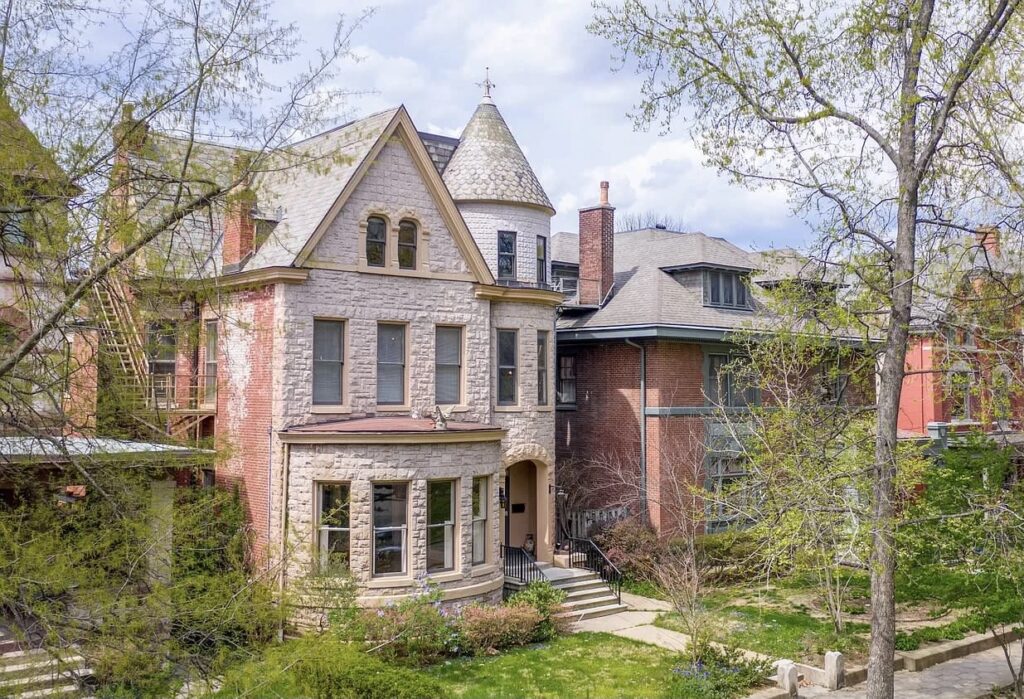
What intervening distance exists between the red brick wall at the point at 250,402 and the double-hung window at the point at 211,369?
68 centimetres

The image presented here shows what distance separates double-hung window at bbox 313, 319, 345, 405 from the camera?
18.8m

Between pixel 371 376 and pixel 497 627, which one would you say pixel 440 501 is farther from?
pixel 371 376

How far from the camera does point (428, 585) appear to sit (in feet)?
59.1

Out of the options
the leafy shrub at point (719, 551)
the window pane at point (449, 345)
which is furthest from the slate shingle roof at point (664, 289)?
the window pane at point (449, 345)

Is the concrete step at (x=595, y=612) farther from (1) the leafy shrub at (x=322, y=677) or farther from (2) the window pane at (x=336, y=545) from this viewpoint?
(1) the leafy shrub at (x=322, y=677)

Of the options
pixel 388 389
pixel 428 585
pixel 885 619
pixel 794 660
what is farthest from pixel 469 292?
pixel 885 619

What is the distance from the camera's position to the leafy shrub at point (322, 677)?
8758 millimetres

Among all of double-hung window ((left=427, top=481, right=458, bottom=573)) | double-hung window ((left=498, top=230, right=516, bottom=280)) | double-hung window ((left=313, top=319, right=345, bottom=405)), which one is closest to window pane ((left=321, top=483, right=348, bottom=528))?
double-hung window ((left=427, top=481, right=458, bottom=573))

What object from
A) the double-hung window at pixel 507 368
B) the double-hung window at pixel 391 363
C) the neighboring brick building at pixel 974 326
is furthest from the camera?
the double-hung window at pixel 507 368

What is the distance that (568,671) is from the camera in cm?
1602

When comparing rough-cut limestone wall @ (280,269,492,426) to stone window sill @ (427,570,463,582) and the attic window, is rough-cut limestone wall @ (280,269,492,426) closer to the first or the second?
stone window sill @ (427,570,463,582)

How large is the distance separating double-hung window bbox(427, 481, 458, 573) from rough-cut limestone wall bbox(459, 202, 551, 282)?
6171mm

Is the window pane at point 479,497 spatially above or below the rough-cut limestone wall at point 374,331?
below

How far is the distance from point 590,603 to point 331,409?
766 centimetres
